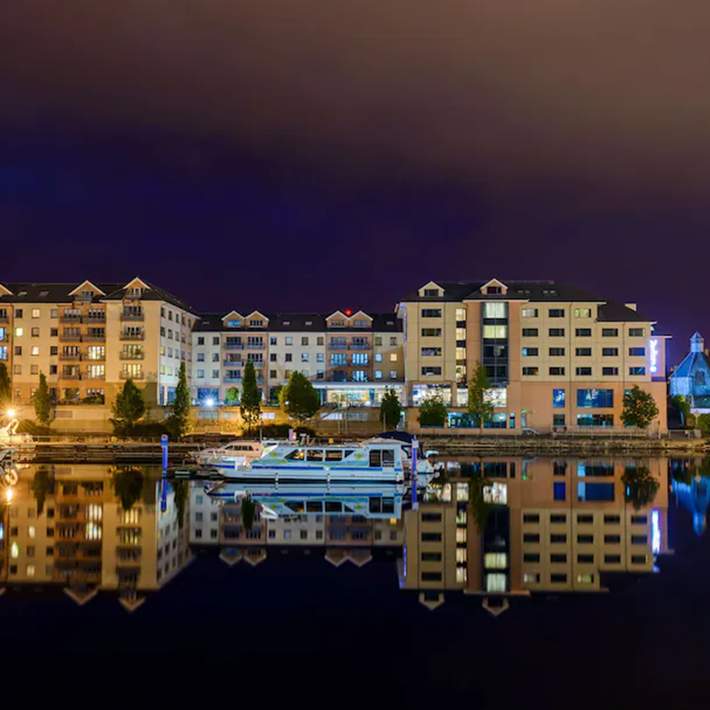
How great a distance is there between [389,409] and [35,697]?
62271mm

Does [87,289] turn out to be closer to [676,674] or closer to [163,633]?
[163,633]

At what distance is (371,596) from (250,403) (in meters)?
52.8

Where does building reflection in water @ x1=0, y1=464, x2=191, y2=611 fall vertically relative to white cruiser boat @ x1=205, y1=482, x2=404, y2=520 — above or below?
above

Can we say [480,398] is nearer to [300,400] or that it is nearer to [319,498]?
[300,400]

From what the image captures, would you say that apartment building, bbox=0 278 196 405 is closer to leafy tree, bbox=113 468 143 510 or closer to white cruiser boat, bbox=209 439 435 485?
leafy tree, bbox=113 468 143 510

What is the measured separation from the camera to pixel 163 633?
56.0 feet

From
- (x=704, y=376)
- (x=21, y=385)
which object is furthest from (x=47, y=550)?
(x=704, y=376)

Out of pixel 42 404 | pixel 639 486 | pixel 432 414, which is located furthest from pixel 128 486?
pixel 432 414

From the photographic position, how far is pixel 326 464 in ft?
144

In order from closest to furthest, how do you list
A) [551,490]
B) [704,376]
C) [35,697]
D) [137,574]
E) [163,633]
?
[35,697] < [163,633] < [137,574] < [551,490] < [704,376]

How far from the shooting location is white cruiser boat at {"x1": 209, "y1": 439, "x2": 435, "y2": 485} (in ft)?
142

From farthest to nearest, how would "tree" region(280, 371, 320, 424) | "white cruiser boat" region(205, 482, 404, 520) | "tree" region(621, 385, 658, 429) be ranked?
1. "tree" region(621, 385, 658, 429)
2. "tree" region(280, 371, 320, 424)
3. "white cruiser boat" region(205, 482, 404, 520)

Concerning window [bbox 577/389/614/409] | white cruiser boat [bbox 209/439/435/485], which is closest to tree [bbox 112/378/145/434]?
white cruiser boat [bbox 209/439/435/485]

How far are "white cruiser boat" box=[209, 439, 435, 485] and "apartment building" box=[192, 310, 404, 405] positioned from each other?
150 feet
